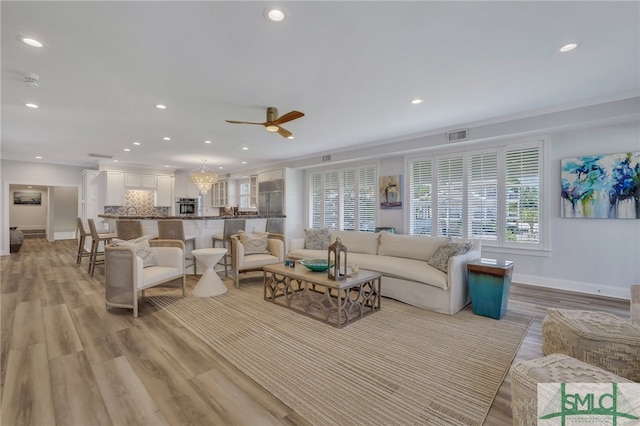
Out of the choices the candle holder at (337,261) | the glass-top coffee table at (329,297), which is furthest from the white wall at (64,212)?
the candle holder at (337,261)

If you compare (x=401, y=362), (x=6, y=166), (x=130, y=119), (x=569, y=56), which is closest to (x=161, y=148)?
(x=130, y=119)

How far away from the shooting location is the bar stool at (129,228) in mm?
4844

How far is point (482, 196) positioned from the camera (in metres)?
4.94

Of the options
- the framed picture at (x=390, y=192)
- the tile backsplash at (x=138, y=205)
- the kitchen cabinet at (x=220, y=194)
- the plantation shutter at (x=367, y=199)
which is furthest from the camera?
the kitchen cabinet at (x=220, y=194)

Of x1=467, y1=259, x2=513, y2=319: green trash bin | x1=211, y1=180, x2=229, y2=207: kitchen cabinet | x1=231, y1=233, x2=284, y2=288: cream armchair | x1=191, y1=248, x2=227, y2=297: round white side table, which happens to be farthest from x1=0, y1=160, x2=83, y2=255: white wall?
x1=467, y1=259, x2=513, y2=319: green trash bin

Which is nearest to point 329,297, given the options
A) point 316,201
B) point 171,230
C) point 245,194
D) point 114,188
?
point 171,230

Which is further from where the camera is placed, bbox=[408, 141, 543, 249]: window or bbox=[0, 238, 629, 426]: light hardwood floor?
bbox=[408, 141, 543, 249]: window

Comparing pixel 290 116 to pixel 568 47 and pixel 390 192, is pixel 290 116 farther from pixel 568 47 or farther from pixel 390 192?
pixel 390 192

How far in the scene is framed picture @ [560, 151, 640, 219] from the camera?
147 inches

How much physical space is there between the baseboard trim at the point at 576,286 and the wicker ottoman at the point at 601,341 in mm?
2586

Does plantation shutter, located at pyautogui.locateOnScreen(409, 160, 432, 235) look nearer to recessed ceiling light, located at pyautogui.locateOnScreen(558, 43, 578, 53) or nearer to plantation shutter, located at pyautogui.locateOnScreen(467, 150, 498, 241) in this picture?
plantation shutter, located at pyautogui.locateOnScreen(467, 150, 498, 241)

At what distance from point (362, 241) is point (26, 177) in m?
9.35

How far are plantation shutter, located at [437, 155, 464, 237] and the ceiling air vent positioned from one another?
542 millimetres

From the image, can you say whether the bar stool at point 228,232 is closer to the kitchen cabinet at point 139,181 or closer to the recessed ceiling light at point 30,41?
the recessed ceiling light at point 30,41
